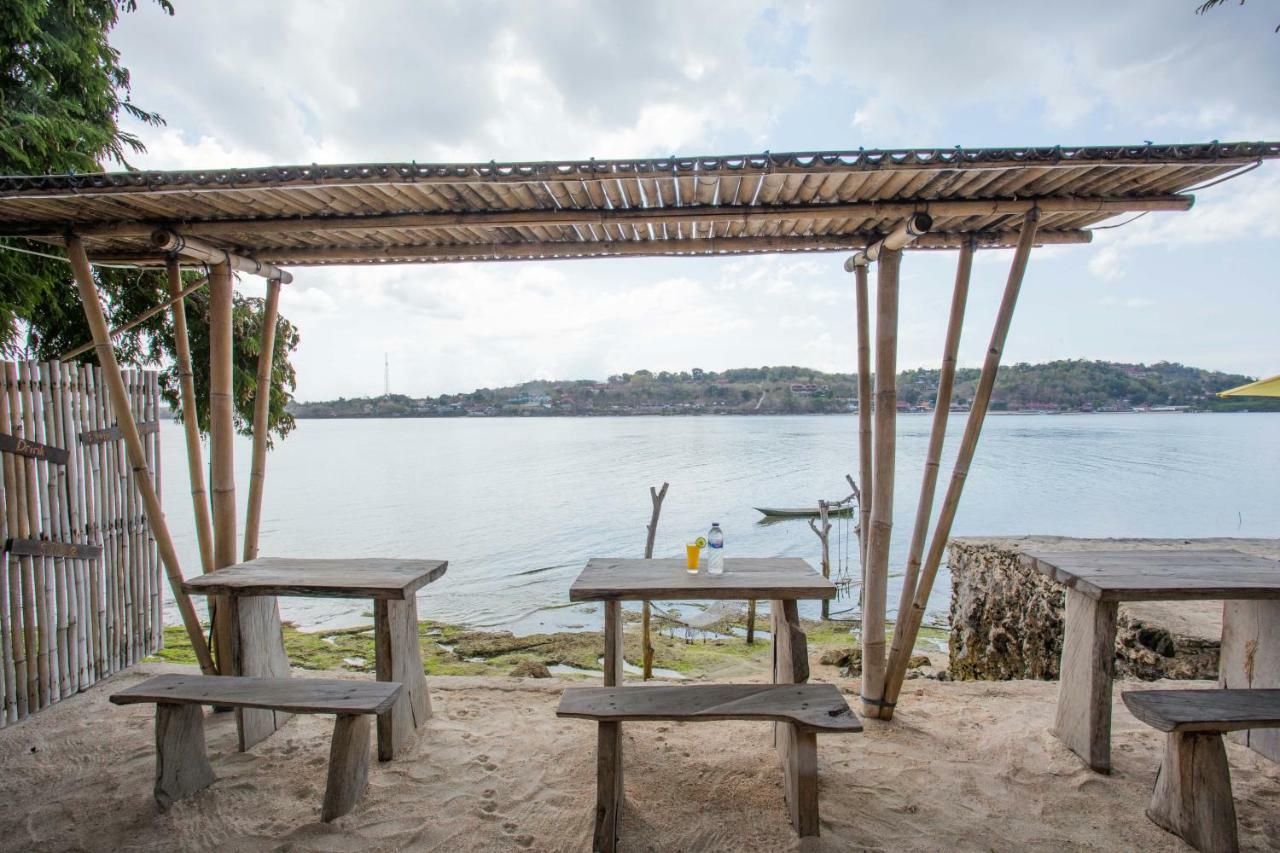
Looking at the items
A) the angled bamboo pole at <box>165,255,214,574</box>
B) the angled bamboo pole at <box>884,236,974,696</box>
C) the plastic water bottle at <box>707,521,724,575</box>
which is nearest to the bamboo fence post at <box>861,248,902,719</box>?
the angled bamboo pole at <box>884,236,974,696</box>

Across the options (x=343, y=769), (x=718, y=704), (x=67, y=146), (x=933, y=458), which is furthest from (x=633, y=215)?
(x=67, y=146)

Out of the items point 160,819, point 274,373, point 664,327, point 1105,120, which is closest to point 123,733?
point 160,819

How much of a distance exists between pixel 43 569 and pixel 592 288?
79.5 m

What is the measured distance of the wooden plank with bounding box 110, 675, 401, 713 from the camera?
8.77 feet

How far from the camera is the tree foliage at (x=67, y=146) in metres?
5.29

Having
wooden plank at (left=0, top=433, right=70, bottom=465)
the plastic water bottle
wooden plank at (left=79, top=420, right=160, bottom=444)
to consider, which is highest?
wooden plank at (left=79, top=420, right=160, bottom=444)

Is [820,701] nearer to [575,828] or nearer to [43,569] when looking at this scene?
[575,828]

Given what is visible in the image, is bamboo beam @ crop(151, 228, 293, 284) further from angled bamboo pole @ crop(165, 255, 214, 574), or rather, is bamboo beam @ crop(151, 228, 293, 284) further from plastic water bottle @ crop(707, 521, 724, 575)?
plastic water bottle @ crop(707, 521, 724, 575)

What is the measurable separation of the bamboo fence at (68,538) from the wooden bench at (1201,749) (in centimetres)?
551

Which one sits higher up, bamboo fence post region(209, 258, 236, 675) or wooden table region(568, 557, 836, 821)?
bamboo fence post region(209, 258, 236, 675)

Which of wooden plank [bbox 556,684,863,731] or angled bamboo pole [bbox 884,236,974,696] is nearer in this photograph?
wooden plank [bbox 556,684,863,731]

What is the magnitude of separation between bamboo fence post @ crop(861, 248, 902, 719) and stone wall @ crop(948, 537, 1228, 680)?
7.11ft

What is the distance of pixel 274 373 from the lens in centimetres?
838

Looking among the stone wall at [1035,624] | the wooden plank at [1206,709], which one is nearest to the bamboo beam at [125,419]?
the wooden plank at [1206,709]
